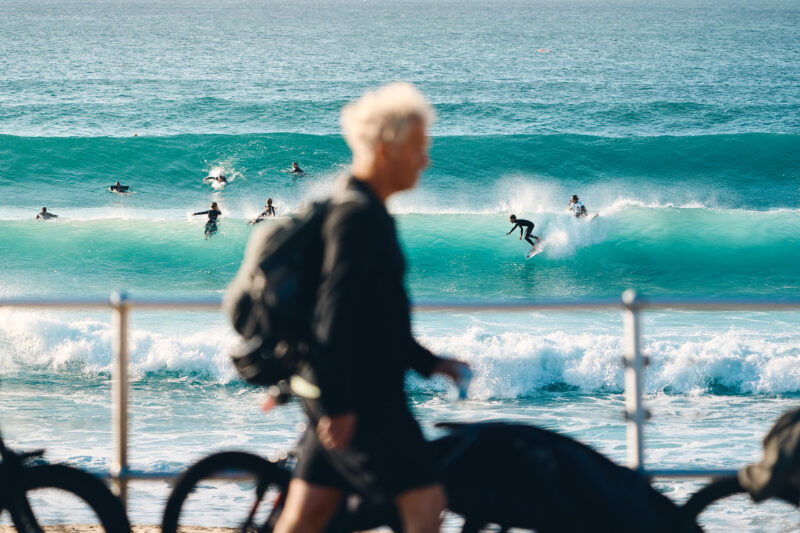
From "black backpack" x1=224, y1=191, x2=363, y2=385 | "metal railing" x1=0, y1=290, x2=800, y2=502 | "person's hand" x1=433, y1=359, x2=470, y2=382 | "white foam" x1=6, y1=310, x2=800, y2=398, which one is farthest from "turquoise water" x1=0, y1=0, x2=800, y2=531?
"black backpack" x1=224, y1=191, x2=363, y2=385

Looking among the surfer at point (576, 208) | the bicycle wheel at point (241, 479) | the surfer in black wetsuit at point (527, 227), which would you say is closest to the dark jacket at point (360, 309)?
the bicycle wheel at point (241, 479)

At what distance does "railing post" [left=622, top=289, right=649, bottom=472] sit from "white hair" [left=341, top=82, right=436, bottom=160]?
3.51ft

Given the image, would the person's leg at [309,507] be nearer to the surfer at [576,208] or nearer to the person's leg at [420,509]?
the person's leg at [420,509]

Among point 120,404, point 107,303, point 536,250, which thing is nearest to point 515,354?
point 120,404

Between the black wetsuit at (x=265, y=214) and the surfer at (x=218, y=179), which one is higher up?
the surfer at (x=218, y=179)

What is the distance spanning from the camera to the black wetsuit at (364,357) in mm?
1922

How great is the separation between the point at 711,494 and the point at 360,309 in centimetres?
130

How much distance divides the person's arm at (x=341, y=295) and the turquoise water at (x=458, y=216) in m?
1.28

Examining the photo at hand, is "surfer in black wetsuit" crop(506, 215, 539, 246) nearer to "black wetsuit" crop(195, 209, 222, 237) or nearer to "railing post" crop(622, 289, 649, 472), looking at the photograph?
"black wetsuit" crop(195, 209, 222, 237)

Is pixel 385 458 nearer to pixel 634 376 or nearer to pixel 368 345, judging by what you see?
pixel 368 345

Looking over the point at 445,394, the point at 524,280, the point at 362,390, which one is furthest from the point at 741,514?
the point at 524,280

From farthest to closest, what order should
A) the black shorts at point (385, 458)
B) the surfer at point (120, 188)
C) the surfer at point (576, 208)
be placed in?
the surfer at point (120, 188)
the surfer at point (576, 208)
the black shorts at point (385, 458)

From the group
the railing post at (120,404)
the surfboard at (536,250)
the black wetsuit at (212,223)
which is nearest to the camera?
the railing post at (120,404)

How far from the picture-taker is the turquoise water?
8758mm
